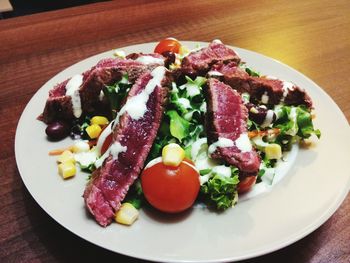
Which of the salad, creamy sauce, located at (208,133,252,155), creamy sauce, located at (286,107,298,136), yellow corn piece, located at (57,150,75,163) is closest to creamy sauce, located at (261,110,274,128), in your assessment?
the salad

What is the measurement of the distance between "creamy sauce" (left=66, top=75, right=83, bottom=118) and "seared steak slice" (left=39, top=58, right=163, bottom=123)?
0.01 m

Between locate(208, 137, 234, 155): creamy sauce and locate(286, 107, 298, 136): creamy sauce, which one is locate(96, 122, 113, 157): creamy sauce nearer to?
locate(208, 137, 234, 155): creamy sauce

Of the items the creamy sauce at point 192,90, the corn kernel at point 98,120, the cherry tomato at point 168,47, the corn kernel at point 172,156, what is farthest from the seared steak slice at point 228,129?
the cherry tomato at point 168,47

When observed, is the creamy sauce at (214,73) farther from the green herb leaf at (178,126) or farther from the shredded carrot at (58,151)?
the shredded carrot at (58,151)

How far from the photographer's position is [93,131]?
91.7 inches

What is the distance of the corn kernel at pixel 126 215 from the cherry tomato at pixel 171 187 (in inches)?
3.5

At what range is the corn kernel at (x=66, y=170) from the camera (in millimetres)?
2021

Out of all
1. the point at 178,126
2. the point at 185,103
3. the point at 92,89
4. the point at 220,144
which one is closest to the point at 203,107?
the point at 185,103

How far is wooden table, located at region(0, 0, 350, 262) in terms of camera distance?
6.40ft

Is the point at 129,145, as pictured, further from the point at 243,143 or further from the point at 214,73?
the point at 214,73

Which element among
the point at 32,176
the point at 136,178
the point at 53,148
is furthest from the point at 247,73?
the point at 32,176

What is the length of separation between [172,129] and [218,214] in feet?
1.84

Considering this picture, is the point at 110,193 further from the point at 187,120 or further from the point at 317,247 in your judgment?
the point at 317,247

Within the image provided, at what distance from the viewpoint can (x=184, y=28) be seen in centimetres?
396
